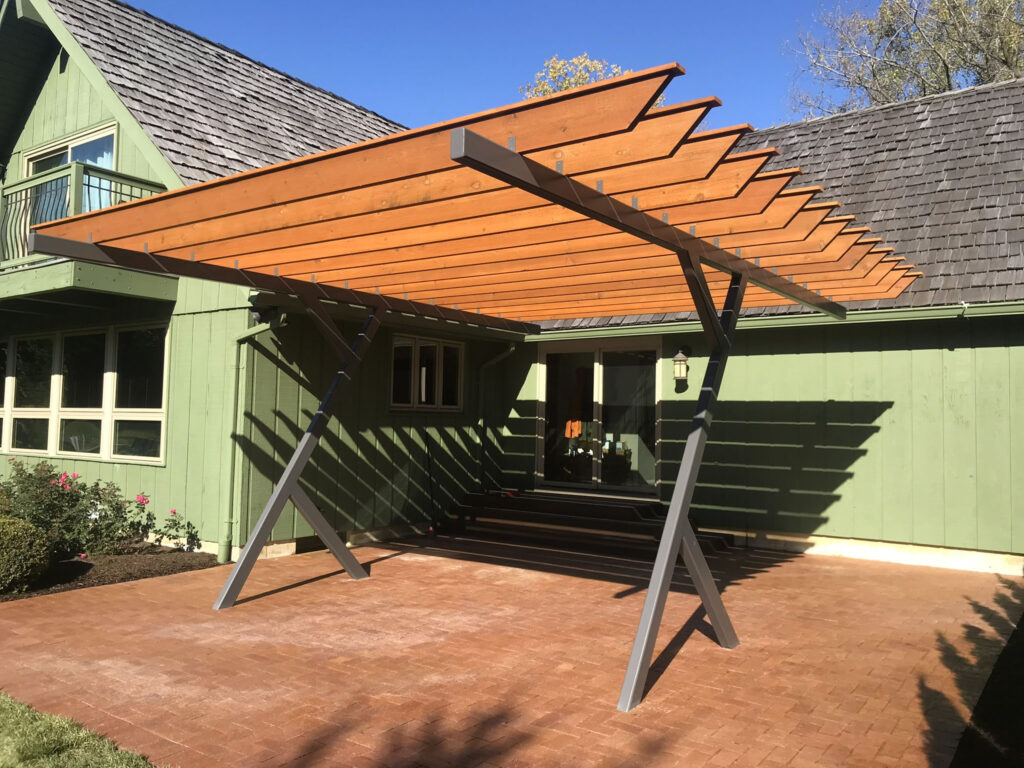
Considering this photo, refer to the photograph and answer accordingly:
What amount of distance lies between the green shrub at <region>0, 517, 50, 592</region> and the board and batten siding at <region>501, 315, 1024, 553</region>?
22.4 ft

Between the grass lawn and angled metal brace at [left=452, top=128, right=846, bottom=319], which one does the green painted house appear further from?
the grass lawn

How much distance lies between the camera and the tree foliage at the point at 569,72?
2831 centimetres

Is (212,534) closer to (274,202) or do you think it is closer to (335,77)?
(274,202)

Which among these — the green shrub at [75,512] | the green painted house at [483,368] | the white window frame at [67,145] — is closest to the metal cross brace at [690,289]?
the green painted house at [483,368]

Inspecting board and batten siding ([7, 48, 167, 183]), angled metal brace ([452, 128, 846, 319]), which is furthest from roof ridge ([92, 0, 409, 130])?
angled metal brace ([452, 128, 846, 319])

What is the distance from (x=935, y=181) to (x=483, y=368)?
20.1 ft

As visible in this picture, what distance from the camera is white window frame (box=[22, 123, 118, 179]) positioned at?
10.1 m

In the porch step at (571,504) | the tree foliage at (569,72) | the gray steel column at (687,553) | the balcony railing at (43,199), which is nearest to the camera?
the gray steel column at (687,553)

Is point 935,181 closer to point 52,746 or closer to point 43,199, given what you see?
point 52,746

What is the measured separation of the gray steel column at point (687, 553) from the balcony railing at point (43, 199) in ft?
21.6

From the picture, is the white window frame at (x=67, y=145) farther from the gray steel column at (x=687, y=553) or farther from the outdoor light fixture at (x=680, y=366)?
the gray steel column at (x=687, y=553)

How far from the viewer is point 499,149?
11.5 ft

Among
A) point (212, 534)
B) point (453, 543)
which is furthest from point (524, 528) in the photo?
point (212, 534)

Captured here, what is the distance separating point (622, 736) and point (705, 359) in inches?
265
